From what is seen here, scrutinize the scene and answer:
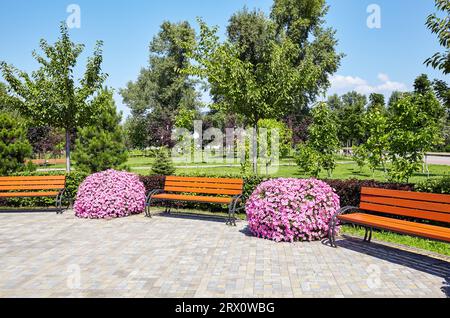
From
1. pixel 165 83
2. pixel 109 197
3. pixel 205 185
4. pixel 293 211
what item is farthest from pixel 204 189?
pixel 165 83

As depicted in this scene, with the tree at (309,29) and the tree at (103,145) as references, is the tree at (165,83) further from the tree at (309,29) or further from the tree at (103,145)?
the tree at (103,145)

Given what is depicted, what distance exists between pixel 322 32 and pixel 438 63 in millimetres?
33019

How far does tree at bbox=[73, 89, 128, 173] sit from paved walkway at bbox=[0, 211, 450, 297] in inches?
310

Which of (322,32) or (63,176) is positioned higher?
(322,32)

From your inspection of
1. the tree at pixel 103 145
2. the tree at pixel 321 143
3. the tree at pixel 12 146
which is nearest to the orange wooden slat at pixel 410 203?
the tree at pixel 321 143

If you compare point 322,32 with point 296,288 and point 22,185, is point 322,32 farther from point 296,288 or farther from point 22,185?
point 296,288

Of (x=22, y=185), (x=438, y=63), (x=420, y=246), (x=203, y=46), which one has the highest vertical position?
(x=203, y=46)

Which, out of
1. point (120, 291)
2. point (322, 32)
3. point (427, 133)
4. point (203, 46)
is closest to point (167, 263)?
point (120, 291)

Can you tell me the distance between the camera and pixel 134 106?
48.0 m

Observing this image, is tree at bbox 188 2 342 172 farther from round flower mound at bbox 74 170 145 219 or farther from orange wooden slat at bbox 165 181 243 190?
round flower mound at bbox 74 170 145 219

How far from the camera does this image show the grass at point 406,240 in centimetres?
656

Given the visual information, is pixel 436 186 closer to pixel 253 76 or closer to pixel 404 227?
pixel 404 227

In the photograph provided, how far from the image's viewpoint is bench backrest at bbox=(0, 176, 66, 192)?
10.2 metres
